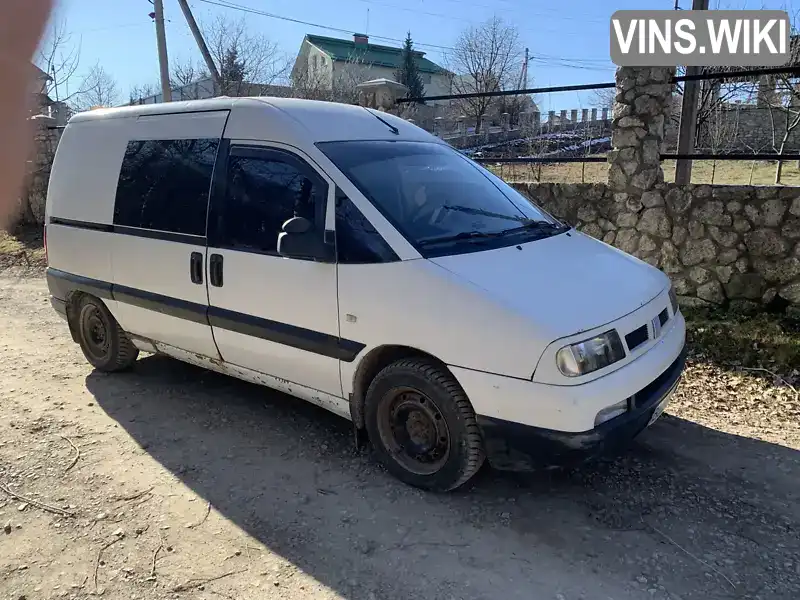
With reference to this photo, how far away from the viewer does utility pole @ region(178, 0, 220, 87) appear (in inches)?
714

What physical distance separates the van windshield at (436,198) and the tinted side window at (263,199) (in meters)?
0.26

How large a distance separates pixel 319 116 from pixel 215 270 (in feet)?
3.96

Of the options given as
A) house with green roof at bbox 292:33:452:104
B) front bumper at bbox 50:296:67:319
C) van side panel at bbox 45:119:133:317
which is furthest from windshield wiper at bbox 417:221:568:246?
house with green roof at bbox 292:33:452:104

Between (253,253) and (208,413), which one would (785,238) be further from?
(208,413)

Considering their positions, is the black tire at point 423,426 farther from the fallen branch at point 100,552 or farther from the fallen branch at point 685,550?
the fallen branch at point 100,552

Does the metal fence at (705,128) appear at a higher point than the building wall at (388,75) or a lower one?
lower

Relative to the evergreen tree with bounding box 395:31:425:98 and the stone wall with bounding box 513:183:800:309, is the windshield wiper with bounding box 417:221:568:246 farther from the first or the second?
the evergreen tree with bounding box 395:31:425:98

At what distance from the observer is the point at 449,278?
313cm

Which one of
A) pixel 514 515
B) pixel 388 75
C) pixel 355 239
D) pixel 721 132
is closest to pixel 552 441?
pixel 514 515

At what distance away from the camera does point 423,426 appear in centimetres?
343

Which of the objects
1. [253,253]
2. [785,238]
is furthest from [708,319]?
[253,253]

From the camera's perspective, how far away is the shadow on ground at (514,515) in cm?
275

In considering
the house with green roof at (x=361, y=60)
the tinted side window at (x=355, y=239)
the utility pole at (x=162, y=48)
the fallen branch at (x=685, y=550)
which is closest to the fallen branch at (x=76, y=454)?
the tinted side window at (x=355, y=239)

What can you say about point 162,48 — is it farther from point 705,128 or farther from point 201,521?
point 201,521
